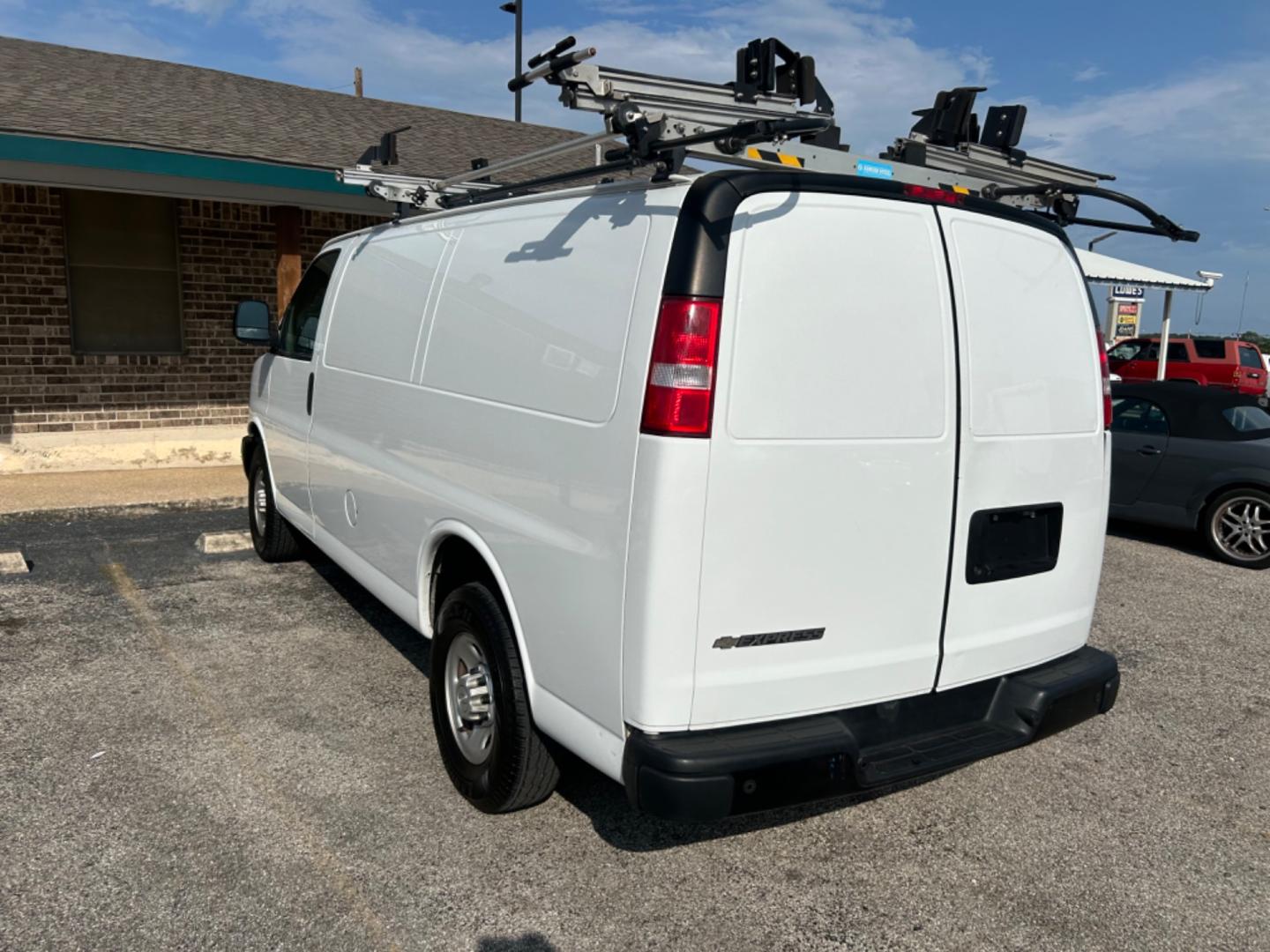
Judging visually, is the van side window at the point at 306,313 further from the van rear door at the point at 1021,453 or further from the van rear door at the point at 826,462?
the van rear door at the point at 1021,453

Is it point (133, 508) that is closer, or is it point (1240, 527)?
point (1240, 527)

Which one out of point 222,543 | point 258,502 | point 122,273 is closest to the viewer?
point 258,502

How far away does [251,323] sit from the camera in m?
5.74

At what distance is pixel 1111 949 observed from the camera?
288cm

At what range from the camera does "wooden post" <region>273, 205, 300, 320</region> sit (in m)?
9.49

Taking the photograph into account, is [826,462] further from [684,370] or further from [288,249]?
[288,249]

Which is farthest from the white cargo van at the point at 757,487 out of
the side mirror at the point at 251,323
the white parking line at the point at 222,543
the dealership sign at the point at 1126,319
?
the dealership sign at the point at 1126,319

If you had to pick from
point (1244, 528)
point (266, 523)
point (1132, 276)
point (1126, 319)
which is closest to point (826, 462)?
point (266, 523)

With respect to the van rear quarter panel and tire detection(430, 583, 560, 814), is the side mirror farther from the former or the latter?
tire detection(430, 583, 560, 814)

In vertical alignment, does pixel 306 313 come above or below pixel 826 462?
above

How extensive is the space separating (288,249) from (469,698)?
720cm

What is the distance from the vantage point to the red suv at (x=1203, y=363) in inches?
880

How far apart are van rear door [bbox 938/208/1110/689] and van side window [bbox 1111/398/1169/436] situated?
5564mm

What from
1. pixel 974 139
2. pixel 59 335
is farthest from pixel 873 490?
pixel 59 335
